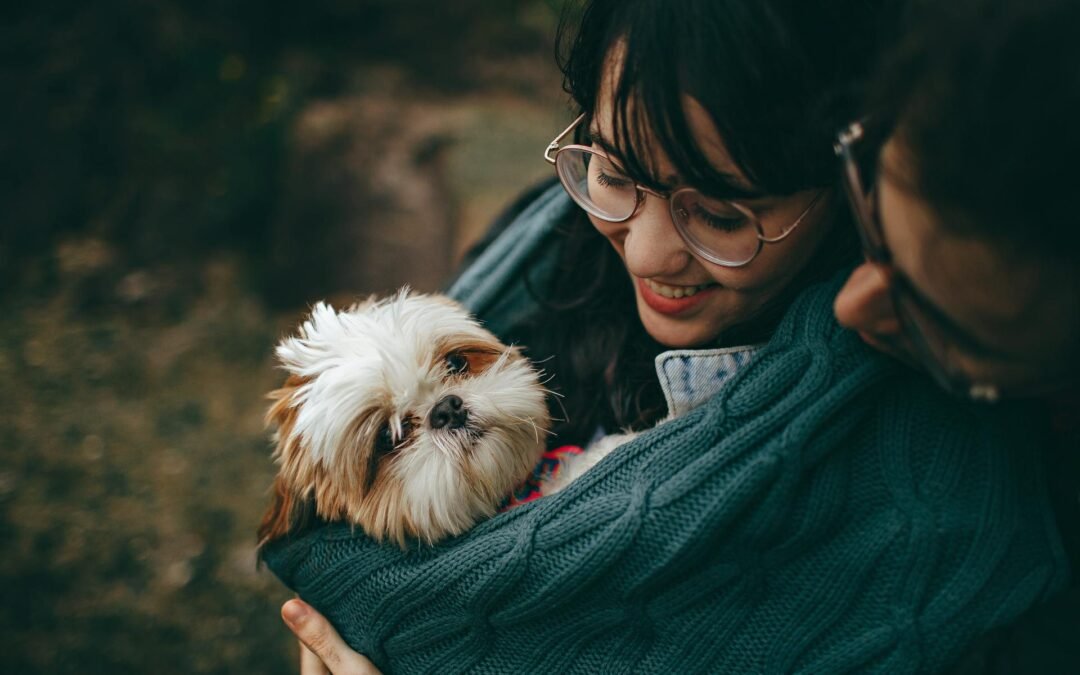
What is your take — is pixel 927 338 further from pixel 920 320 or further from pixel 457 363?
pixel 457 363

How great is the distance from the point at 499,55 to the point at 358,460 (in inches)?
177

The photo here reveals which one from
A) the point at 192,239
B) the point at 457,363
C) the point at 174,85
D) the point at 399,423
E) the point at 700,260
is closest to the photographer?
the point at 700,260

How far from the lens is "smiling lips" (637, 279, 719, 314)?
61.5 inches

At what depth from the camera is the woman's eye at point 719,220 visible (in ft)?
4.52

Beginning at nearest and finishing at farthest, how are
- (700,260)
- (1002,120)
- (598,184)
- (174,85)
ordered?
(1002,120)
(700,260)
(598,184)
(174,85)

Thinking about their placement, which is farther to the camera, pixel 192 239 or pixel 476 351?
pixel 192 239

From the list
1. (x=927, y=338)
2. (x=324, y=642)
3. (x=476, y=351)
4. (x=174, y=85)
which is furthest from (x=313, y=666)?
(x=174, y=85)

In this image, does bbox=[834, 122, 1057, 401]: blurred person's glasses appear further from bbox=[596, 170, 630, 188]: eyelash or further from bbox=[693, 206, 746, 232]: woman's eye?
bbox=[596, 170, 630, 188]: eyelash

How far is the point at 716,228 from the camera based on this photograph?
4.59 ft

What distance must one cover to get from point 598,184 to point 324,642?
115cm

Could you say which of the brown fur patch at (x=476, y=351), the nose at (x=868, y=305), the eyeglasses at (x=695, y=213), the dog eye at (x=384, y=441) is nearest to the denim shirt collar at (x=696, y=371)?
the eyeglasses at (x=695, y=213)

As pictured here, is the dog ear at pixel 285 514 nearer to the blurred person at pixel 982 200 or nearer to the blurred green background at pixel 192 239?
the blurred person at pixel 982 200

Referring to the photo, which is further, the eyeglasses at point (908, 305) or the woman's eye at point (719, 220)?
the woman's eye at point (719, 220)

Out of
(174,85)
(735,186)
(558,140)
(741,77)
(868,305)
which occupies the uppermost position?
(174,85)
